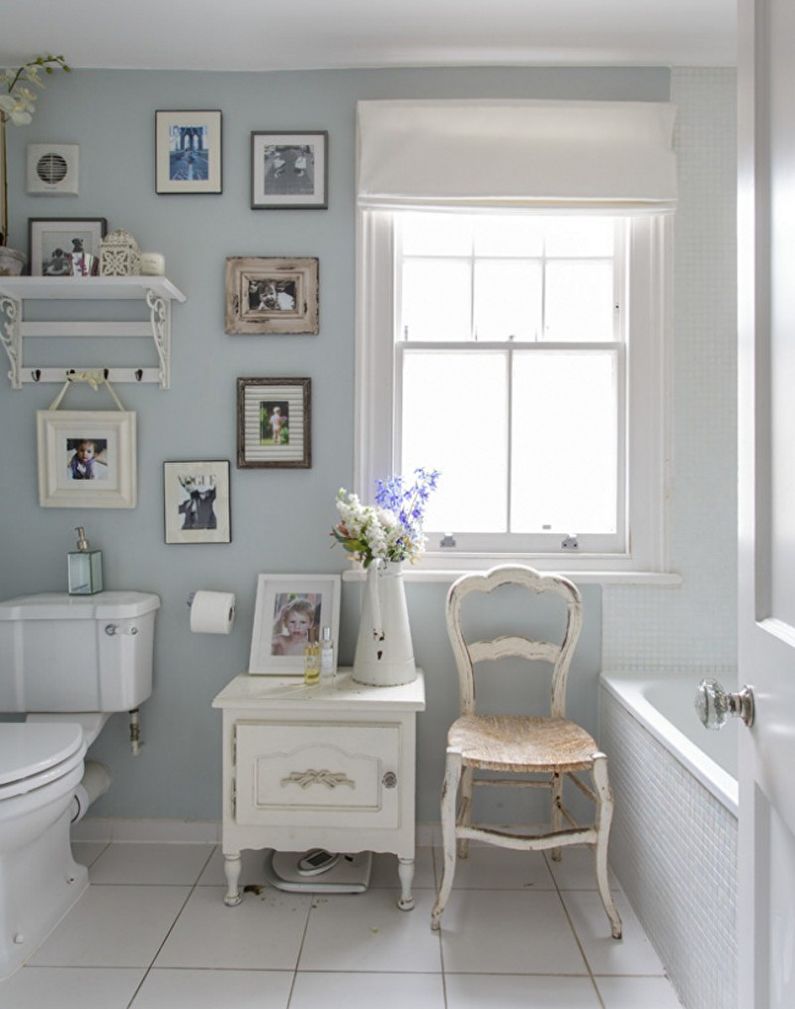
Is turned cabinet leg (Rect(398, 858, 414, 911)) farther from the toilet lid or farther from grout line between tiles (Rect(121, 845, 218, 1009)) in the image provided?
the toilet lid

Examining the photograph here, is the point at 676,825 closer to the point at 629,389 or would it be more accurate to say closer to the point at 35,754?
the point at 629,389

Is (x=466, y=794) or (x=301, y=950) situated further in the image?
(x=466, y=794)

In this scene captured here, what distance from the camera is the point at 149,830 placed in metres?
2.46

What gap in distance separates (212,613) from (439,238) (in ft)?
4.82

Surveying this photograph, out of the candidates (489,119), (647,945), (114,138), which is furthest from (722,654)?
(114,138)

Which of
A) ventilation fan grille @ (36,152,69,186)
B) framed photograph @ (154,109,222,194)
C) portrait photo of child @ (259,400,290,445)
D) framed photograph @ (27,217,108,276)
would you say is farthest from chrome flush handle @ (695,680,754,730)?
ventilation fan grille @ (36,152,69,186)

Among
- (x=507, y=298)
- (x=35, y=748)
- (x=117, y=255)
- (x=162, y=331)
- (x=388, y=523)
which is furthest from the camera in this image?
(x=507, y=298)

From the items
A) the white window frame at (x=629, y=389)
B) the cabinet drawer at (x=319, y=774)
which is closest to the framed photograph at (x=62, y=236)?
the white window frame at (x=629, y=389)

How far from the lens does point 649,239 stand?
7.98 ft

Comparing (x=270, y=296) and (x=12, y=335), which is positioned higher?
(x=270, y=296)

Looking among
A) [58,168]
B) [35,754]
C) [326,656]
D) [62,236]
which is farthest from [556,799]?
[58,168]

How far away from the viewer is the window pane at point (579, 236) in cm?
249

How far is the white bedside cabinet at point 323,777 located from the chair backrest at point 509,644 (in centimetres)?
30

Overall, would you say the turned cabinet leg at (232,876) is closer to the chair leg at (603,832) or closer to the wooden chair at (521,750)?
the wooden chair at (521,750)
